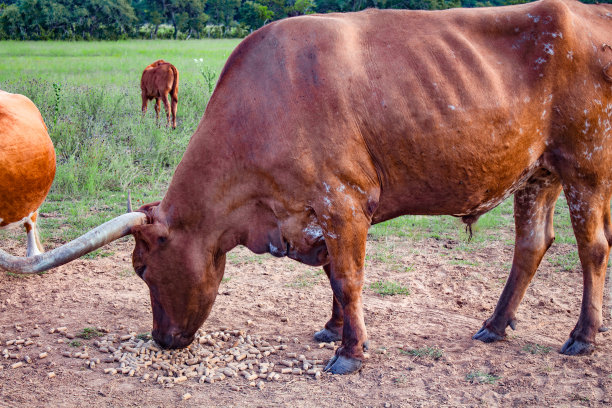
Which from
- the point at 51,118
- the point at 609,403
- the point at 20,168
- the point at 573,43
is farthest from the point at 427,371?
the point at 51,118

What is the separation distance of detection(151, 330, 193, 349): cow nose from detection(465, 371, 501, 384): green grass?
175cm

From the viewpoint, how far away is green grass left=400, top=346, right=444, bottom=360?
3996 mm

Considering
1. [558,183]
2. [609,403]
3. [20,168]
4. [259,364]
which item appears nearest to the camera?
[609,403]

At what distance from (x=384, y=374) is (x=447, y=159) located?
4.42 ft

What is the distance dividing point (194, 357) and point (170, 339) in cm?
25

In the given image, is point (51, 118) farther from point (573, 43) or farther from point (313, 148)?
point (573, 43)

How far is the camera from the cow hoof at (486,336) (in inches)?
167

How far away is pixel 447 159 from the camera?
368cm

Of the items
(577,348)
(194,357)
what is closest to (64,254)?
(194,357)

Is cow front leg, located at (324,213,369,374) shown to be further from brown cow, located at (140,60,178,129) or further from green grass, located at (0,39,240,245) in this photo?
brown cow, located at (140,60,178,129)

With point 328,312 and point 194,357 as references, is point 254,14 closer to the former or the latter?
point 328,312

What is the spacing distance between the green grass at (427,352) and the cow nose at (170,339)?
1409 mm

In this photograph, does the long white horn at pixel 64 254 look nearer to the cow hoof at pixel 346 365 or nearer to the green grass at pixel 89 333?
the green grass at pixel 89 333

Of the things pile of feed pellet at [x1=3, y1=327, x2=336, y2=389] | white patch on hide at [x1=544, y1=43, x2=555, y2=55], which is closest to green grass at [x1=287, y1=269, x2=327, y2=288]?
pile of feed pellet at [x1=3, y1=327, x2=336, y2=389]
